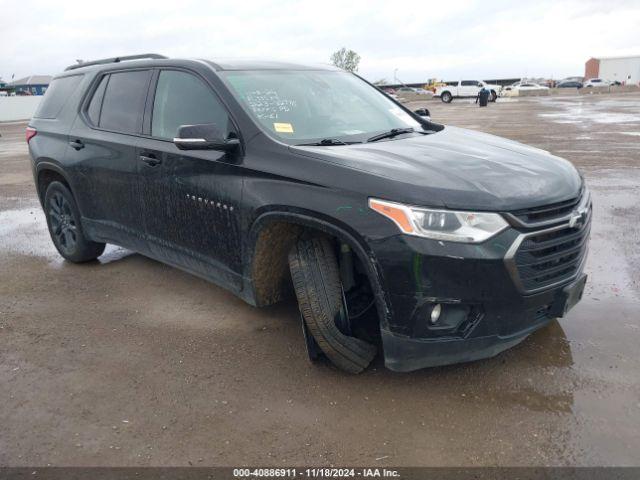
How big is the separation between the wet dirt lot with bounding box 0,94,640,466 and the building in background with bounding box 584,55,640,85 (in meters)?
94.2

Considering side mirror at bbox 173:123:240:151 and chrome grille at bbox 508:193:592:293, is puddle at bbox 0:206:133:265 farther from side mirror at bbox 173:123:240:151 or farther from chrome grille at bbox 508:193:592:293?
chrome grille at bbox 508:193:592:293

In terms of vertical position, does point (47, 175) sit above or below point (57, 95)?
below

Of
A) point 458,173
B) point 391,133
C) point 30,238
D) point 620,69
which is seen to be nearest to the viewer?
point 458,173

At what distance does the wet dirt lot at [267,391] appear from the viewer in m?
2.71

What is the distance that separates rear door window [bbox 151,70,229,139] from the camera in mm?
3762

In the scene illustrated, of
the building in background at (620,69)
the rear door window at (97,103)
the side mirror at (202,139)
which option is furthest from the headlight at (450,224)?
the building in background at (620,69)

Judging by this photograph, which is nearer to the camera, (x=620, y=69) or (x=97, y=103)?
(x=97, y=103)

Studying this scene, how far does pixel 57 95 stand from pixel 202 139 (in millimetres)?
2848

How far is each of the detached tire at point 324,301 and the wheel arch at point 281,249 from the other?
0.46 feet

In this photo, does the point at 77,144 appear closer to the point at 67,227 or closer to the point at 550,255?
the point at 67,227

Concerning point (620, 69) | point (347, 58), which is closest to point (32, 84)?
point (347, 58)

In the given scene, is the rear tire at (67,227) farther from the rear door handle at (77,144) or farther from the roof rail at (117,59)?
the roof rail at (117,59)

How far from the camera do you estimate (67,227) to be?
5.45m

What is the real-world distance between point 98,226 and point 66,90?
1.42 meters
